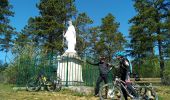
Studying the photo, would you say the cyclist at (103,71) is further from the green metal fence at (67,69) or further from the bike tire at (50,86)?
the green metal fence at (67,69)

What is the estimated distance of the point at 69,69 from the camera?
1877 cm

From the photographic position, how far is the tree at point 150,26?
3850cm

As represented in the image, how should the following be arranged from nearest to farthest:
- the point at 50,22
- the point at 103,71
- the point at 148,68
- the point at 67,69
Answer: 1. the point at 103,71
2. the point at 67,69
3. the point at 148,68
4. the point at 50,22

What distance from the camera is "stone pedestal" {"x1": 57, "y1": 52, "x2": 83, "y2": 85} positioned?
18.7 meters

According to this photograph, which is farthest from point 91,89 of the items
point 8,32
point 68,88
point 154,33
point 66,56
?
point 8,32

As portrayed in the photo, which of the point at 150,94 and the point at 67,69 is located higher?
the point at 67,69

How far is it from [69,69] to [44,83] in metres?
1.78

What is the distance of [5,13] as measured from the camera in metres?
46.2

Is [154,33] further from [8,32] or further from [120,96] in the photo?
[120,96]

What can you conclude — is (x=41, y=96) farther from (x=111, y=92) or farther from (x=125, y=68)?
(x=125, y=68)

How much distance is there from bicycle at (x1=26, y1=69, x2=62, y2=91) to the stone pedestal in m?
0.85

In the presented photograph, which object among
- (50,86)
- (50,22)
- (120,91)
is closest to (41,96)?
(120,91)

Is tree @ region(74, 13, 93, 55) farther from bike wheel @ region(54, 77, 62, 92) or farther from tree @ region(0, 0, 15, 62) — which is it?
bike wheel @ region(54, 77, 62, 92)

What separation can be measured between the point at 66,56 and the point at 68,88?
188 cm
